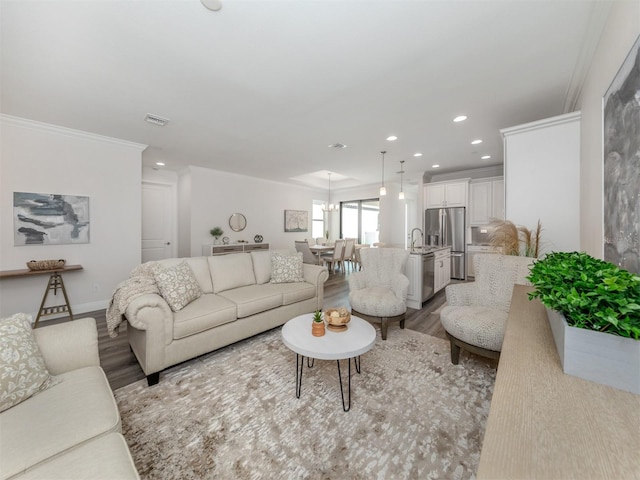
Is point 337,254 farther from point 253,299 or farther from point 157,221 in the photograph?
point 157,221

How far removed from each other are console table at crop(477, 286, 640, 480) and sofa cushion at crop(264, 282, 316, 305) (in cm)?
245

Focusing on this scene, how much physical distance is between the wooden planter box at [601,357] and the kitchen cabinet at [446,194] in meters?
5.32

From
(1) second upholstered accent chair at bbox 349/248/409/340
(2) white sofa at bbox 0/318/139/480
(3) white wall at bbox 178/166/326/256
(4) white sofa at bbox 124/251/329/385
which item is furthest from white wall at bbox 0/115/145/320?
(1) second upholstered accent chair at bbox 349/248/409/340

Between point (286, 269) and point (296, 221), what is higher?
point (296, 221)

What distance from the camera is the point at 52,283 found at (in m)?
3.29

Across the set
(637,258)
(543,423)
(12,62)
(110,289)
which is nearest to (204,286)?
(110,289)

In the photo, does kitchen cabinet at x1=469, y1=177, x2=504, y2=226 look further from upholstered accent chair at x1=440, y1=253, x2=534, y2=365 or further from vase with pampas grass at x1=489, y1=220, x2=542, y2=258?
upholstered accent chair at x1=440, y1=253, x2=534, y2=365

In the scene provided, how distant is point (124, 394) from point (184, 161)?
437 centimetres

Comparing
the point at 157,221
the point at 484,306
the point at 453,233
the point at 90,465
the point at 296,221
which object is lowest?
the point at 90,465

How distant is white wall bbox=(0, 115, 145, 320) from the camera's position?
3.10 m

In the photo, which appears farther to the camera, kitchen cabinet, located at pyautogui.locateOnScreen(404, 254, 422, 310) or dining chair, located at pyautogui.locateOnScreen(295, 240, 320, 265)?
dining chair, located at pyautogui.locateOnScreen(295, 240, 320, 265)

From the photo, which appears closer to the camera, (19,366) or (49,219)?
(19,366)

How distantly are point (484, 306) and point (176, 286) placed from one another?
3015 millimetres

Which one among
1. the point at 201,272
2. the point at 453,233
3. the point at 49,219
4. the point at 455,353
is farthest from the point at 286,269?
the point at 453,233
